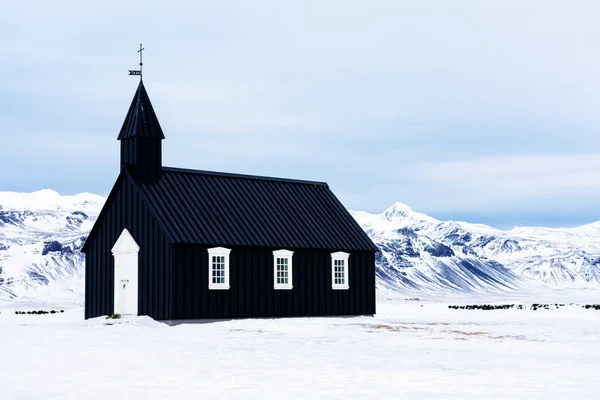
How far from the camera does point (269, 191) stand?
153ft

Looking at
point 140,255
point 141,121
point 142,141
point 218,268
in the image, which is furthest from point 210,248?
point 141,121

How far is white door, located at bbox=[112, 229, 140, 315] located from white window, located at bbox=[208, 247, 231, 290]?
129 inches

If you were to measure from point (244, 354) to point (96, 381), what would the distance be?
247 inches

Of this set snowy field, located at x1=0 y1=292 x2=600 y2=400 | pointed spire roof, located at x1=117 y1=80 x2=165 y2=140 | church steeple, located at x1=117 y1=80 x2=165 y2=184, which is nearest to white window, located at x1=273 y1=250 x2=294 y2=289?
church steeple, located at x1=117 y1=80 x2=165 y2=184

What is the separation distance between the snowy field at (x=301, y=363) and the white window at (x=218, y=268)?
5.17 metres

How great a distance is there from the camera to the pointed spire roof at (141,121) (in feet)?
139

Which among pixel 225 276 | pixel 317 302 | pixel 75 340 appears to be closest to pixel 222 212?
pixel 225 276

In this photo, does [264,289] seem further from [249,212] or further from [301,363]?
[301,363]

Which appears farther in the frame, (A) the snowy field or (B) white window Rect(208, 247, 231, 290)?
(B) white window Rect(208, 247, 231, 290)

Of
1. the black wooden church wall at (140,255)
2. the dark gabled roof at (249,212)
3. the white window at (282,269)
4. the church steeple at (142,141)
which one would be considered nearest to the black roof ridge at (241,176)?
the dark gabled roof at (249,212)

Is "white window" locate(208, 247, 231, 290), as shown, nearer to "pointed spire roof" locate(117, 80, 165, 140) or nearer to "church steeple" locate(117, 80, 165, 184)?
"church steeple" locate(117, 80, 165, 184)

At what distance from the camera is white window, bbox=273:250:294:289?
1674 inches

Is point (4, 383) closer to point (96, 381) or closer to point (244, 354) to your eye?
point (96, 381)

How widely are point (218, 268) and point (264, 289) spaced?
8.57 ft
